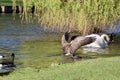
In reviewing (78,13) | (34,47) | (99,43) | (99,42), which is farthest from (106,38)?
(34,47)

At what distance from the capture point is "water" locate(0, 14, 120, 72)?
18.2 meters

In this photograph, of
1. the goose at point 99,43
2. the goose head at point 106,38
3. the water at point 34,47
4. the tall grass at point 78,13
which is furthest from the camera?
the goose head at point 106,38

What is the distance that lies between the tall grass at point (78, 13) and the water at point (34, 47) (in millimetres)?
1413

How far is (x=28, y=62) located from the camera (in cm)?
1752

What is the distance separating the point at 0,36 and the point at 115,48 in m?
8.21

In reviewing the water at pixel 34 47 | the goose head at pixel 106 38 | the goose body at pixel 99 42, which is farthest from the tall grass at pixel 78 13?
the water at pixel 34 47

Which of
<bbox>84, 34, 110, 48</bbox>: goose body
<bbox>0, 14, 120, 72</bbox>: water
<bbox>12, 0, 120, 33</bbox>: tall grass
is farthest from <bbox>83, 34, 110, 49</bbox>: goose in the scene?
<bbox>12, 0, 120, 33</bbox>: tall grass

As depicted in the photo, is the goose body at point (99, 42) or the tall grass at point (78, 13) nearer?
the tall grass at point (78, 13)

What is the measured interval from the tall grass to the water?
4.64 ft

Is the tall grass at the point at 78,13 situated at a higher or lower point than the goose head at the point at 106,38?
higher

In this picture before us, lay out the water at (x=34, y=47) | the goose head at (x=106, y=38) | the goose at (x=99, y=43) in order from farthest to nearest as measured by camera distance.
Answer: the goose head at (x=106, y=38) → the goose at (x=99, y=43) → the water at (x=34, y=47)

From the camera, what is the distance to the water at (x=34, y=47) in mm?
18203

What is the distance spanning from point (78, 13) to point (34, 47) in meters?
3.15

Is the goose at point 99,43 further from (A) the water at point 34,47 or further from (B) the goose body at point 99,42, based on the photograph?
(A) the water at point 34,47
